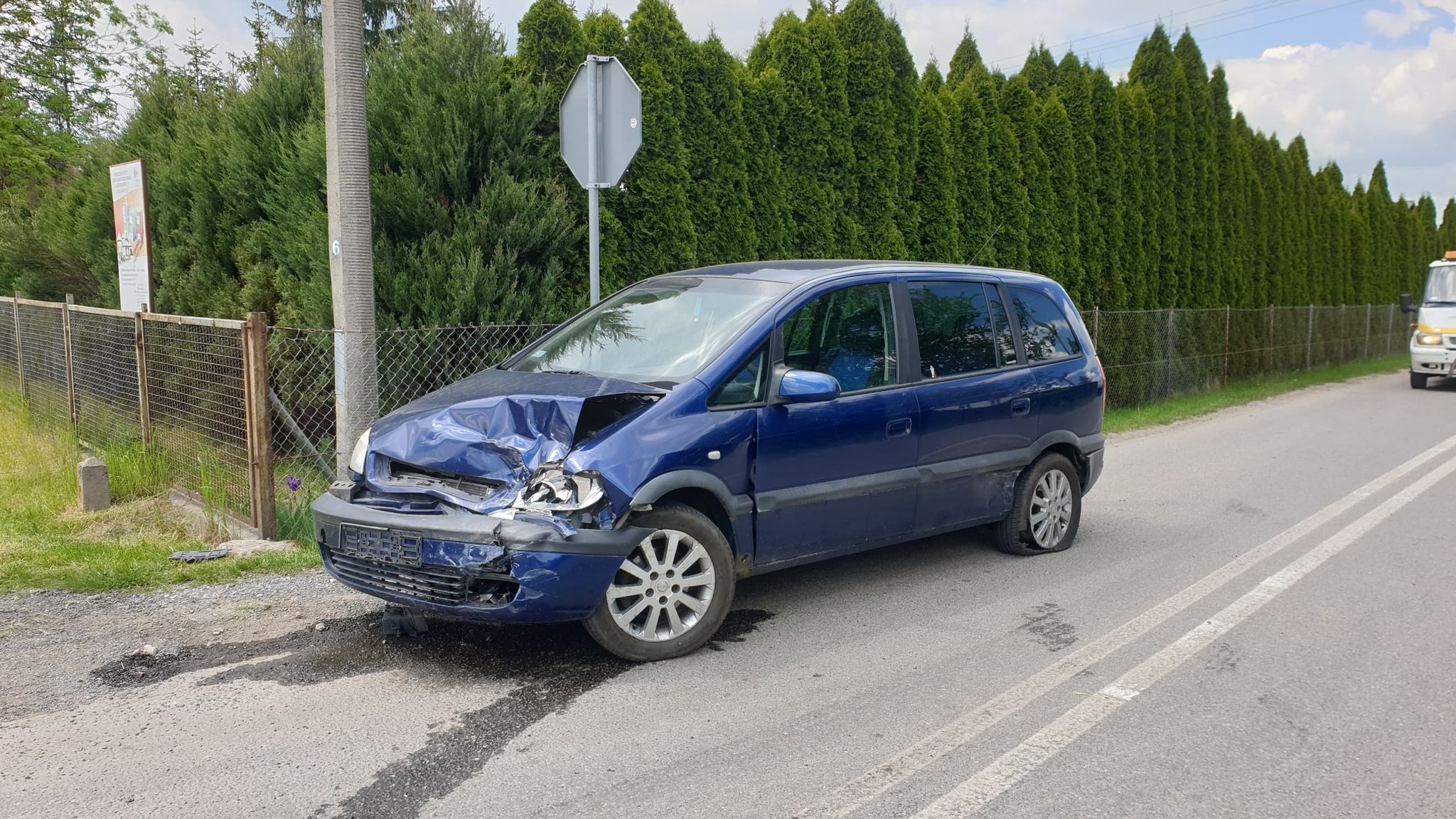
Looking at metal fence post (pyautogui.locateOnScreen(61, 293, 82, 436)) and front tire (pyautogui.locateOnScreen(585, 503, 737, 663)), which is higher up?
metal fence post (pyautogui.locateOnScreen(61, 293, 82, 436))

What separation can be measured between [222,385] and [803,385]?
403 centimetres

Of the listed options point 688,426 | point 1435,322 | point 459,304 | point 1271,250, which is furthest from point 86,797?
point 1271,250

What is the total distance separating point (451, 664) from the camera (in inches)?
173

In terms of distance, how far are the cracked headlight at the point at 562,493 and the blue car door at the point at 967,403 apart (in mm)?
2032

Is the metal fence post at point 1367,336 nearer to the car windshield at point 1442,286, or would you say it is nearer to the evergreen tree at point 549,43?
the car windshield at point 1442,286

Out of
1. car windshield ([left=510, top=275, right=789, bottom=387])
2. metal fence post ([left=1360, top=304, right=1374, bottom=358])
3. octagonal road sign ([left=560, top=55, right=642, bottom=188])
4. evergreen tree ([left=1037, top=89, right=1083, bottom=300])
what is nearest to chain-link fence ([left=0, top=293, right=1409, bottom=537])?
octagonal road sign ([left=560, top=55, right=642, bottom=188])

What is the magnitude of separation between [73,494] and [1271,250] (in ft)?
76.2

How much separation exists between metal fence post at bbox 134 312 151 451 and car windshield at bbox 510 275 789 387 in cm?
352

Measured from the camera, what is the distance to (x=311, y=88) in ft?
31.3

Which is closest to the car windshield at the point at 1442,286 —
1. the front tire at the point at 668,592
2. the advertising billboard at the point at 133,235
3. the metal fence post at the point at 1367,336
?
the metal fence post at the point at 1367,336

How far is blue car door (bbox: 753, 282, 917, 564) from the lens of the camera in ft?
15.9

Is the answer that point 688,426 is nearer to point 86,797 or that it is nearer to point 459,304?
point 86,797

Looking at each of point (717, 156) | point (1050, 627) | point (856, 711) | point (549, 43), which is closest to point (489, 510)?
point (856, 711)

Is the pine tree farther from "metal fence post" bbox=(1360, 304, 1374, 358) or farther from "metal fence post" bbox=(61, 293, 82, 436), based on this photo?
"metal fence post" bbox=(1360, 304, 1374, 358)
